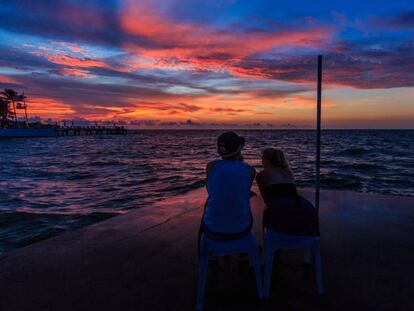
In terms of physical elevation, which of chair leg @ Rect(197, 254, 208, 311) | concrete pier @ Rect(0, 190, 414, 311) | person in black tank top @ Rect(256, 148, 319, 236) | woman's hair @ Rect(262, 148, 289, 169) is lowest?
concrete pier @ Rect(0, 190, 414, 311)

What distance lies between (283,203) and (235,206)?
0.60 metres

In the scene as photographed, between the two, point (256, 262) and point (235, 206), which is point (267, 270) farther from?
point (235, 206)

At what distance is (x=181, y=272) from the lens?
3.86 meters

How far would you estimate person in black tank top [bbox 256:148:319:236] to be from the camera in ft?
10.2

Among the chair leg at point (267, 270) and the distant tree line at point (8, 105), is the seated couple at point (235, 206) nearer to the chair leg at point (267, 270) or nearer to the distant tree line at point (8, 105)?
the chair leg at point (267, 270)

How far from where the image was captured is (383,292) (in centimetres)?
331

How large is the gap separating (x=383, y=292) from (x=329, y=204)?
12.7 feet

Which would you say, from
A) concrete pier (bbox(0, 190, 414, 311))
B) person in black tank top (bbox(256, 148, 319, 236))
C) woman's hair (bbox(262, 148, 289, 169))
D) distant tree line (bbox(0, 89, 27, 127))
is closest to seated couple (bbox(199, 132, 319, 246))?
person in black tank top (bbox(256, 148, 319, 236))

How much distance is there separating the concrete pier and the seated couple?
0.73 m

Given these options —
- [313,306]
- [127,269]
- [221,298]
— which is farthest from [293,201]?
[127,269]

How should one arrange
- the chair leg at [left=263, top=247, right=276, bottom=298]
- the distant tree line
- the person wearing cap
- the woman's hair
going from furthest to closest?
1. the distant tree line
2. the woman's hair
3. the chair leg at [left=263, top=247, right=276, bottom=298]
4. the person wearing cap

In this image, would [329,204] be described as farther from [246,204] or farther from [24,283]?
[24,283]

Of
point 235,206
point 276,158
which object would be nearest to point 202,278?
point 235,206

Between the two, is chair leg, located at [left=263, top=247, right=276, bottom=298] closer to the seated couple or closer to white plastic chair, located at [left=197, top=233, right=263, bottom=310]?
white plastic chair, located at [left=197, top=233, right=263, bottom=310]
